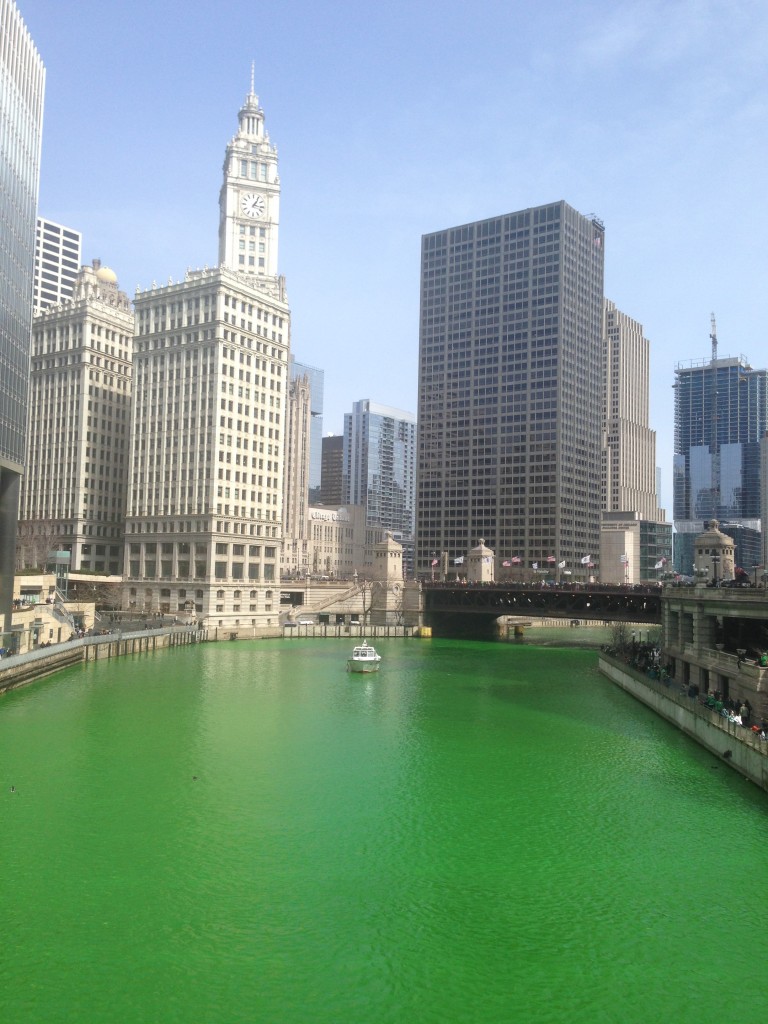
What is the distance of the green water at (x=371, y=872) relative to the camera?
26.4 meters

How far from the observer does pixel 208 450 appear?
15700 cm

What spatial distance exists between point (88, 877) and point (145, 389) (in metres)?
144

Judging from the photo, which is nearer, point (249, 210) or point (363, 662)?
point (363, 662)

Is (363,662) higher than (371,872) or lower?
higher

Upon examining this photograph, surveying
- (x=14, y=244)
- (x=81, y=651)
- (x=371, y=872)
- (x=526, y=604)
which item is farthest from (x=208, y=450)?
(x=371, y=872)

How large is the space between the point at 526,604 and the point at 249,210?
354 ft

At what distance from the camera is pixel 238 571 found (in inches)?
6334

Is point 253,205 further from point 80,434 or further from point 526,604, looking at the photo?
point 526,604

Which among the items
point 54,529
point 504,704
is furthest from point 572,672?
point 54,529

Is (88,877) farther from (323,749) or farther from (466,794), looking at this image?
(323,749)

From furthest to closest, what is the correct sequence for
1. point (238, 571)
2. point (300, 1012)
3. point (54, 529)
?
point (54, 529)
point (238, 571)
point (300, 1012)

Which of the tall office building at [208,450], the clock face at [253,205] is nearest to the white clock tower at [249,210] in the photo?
the clock face at [253,205]

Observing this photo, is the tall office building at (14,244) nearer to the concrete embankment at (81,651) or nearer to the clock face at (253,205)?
the concrete embankment at (81,651)

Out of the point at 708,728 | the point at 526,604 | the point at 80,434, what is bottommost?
the point at 708,728
